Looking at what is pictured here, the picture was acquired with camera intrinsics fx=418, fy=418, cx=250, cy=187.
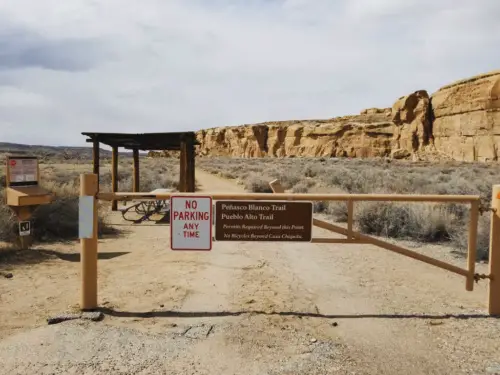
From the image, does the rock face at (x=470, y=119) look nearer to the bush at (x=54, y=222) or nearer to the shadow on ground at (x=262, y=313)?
the bush at (x=54, y=222)

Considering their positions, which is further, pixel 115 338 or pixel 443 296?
pixel 443 296

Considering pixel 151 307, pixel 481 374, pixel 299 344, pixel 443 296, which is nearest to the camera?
pixel 481 374

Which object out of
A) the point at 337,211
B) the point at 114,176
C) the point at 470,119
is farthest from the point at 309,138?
the point at 337,211

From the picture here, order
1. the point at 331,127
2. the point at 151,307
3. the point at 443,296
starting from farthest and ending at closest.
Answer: the point at 331,127, the point at 443,296, the point at 151,307

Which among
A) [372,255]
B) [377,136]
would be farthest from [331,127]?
[372,255]

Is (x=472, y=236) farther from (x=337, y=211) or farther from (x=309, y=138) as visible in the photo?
(x=309, y=138)

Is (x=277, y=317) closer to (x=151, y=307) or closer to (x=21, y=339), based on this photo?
(x=151, y=307)

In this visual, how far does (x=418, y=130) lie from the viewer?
2566 inches

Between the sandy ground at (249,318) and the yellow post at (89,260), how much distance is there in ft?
0.74

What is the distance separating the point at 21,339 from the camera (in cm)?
382

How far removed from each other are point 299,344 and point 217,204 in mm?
1597

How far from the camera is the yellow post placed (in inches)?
174

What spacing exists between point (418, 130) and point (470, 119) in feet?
29.2

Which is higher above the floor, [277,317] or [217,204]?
[217,204]
